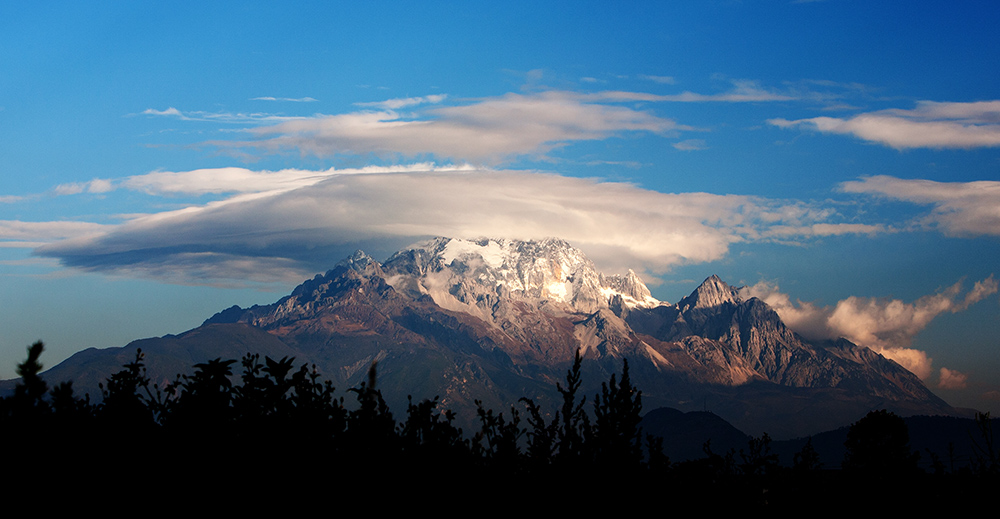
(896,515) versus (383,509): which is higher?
(383,509)

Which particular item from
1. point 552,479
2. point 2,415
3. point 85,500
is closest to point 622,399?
point 552,479

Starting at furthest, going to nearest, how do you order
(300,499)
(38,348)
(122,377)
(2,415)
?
1. (122,377)
2. (300,499)
3. (2,415)
4. (38,348)

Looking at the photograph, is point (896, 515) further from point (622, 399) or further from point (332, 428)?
point (332, 428)

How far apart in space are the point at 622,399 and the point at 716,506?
5.52 metres

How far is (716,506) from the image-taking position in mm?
27828

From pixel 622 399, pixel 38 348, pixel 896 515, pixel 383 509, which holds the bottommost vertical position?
pixel 896 515

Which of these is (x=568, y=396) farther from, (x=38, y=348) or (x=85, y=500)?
(x=38, y=348)

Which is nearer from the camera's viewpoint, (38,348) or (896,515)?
(38,348)

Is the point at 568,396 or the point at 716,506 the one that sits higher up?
the point at 568,396

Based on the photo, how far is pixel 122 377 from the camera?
155 feet

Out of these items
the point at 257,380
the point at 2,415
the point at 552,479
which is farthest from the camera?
the point at 257,380

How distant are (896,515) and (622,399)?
12.0 m

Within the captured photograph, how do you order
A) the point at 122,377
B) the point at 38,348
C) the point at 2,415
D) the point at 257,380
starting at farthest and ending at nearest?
1. the point at 122,377
2. the point at 257,380
3. the point at 2,415
4. the point at 38,348

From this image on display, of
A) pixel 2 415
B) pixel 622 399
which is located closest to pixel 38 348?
→ pixel 2 415
